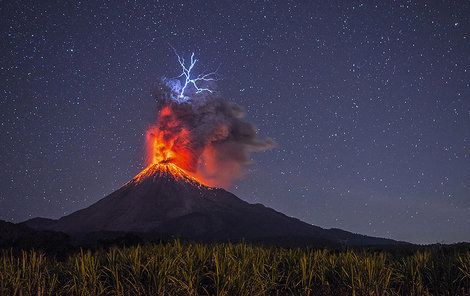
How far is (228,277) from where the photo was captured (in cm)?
1016

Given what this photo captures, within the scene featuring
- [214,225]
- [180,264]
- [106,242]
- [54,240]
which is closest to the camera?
[180,264]

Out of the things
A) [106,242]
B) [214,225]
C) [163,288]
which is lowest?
[163,288]

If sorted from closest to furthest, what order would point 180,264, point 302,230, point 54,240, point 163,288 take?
point 163,288, point 180,264, point 54,240, point 302,230

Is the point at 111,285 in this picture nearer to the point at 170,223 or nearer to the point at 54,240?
the point at 54,240

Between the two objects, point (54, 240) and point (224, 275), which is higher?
point (54, 240)

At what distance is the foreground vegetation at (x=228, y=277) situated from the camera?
1017 centimetres

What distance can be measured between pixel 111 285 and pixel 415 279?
676cm

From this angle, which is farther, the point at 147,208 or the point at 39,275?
the point at 147,208

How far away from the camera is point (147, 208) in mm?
194625

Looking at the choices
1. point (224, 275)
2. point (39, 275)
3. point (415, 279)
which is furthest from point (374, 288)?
point (39, 275)

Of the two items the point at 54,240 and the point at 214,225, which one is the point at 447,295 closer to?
the point at 54,240

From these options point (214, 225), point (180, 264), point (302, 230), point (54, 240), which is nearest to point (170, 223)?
point (214, 225)

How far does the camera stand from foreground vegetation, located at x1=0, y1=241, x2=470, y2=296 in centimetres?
1017

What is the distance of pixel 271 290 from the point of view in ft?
36.1
